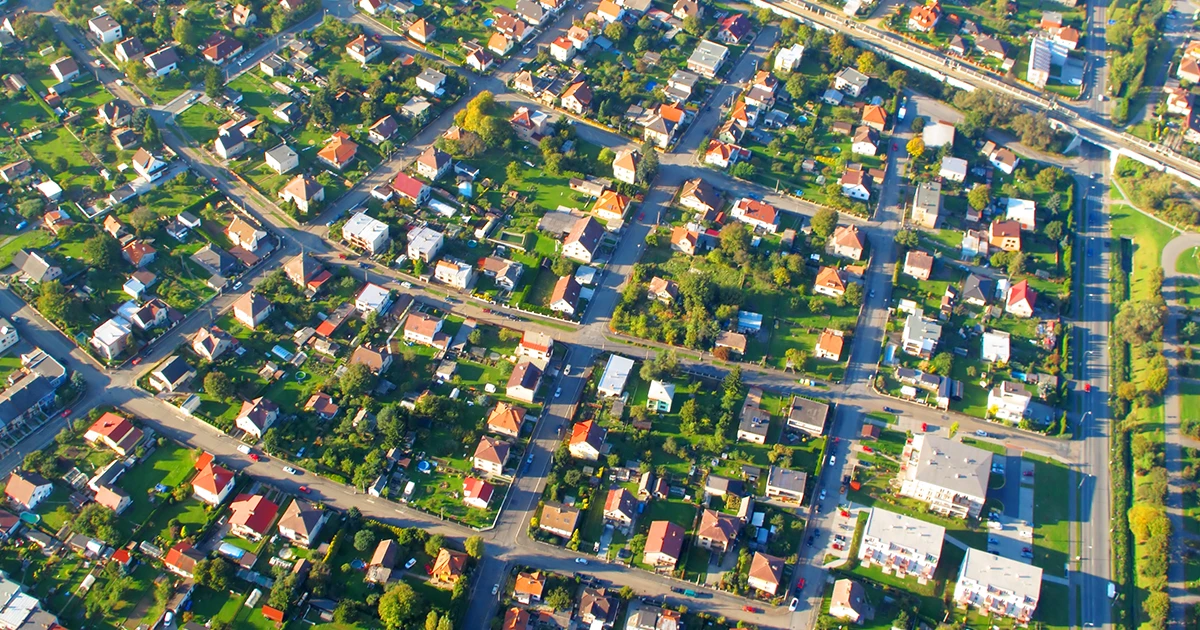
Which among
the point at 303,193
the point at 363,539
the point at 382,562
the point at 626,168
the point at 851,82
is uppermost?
the point at 851,82

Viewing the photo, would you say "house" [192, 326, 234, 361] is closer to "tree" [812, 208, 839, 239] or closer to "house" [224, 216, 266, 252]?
"house" [224, 216, 266, 252]

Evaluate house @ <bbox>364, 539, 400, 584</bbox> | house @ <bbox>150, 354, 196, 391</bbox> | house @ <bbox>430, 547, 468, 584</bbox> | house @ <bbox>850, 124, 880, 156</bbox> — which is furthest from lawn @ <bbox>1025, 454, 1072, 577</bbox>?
house @ <bbox>150, 354, 196, 391</bbox>

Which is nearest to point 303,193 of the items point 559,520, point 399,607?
point 559,520

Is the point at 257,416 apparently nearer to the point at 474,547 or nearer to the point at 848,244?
the point at 474,547

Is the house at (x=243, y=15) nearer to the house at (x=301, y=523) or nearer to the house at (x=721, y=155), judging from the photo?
the house at (x=721, y=155)

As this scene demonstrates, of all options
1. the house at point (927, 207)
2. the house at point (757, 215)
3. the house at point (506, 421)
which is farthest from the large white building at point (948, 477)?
the house at point (927, 207)
